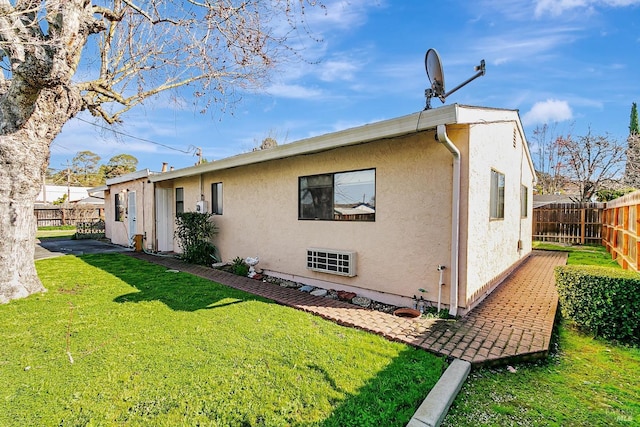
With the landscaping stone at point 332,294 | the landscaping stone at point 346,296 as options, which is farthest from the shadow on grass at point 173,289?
the landscaping stone at point 346,296

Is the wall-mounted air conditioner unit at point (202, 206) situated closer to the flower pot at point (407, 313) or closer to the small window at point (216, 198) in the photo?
the small window at point (216, 198)

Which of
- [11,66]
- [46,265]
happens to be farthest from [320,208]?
[46,265]

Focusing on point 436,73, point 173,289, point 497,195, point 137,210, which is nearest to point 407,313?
point 497,195

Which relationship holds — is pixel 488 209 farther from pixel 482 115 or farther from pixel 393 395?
pixel 393 395

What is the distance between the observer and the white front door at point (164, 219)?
11.6 metres

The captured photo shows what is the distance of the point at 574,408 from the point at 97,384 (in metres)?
4.30

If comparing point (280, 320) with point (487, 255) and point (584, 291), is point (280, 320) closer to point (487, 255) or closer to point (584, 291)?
point (487, 255)

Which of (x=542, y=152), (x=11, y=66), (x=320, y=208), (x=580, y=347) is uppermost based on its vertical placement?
(x=542, y=152)

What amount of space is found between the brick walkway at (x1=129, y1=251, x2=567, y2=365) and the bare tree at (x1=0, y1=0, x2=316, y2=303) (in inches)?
157

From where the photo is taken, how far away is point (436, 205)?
479cm

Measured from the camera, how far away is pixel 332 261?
20.0 ft

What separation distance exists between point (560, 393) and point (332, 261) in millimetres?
3841

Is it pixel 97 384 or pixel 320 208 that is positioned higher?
pixel 320 208

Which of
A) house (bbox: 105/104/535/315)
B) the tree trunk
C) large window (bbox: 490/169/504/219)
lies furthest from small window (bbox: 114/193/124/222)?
large window (bbox: 490/169/504/219)
